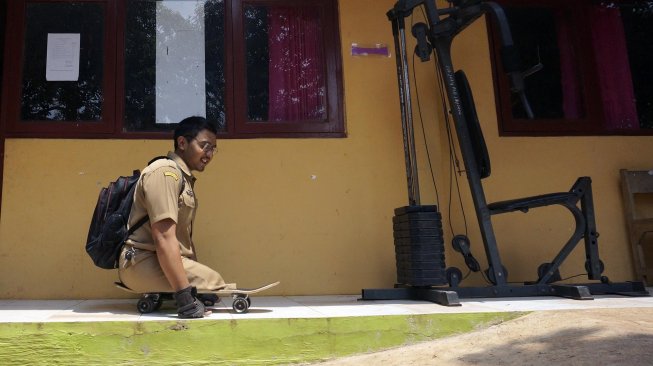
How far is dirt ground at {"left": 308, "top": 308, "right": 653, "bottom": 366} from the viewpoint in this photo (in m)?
2.24

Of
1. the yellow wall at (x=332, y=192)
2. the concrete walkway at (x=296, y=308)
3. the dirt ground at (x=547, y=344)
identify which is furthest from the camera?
the yellow wall at (x=332, y=192)

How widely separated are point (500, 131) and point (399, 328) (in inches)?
94.9

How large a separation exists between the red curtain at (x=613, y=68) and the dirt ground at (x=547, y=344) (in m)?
2.49

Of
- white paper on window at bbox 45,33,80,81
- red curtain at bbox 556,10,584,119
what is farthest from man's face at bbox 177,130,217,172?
red curtain at bbox 556,10,584,119

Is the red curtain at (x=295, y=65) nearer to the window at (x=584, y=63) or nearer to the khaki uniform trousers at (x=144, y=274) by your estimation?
the window at (x=584, y=63)

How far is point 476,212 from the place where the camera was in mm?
3574

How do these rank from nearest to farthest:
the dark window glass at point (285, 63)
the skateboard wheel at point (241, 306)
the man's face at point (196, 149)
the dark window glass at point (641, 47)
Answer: the skateboard wheel at point (241, 306) < the man's face at point (196, 149) < the dark window glass at point (285, 63) < the dark window glass at point (641, 47)

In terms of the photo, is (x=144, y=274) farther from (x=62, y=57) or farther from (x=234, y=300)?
(x=62, y=57)

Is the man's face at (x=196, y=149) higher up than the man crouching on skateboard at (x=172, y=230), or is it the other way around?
→ the man's face at (x=196, y=149)

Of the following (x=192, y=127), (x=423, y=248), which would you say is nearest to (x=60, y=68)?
(x=192, y=127)

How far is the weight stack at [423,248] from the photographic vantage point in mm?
3312

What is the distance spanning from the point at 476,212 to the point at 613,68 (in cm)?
237

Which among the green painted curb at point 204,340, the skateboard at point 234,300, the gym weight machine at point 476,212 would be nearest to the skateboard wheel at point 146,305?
the skateboard at point 234,300

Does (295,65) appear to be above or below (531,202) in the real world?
above
